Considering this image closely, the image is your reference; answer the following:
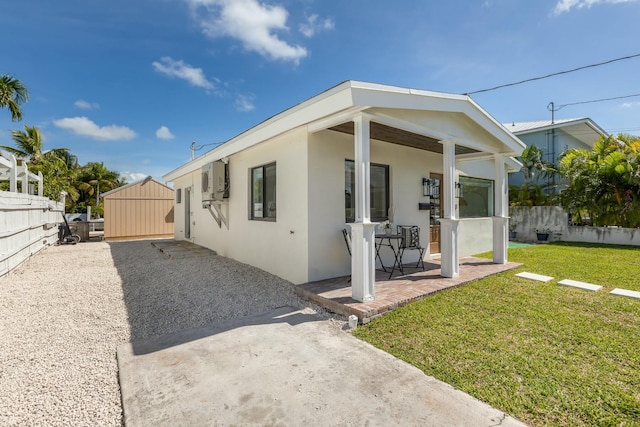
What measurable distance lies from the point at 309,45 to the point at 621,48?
332 inches

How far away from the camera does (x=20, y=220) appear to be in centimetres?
720

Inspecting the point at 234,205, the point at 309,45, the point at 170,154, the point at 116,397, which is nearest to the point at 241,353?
the point at 116,397

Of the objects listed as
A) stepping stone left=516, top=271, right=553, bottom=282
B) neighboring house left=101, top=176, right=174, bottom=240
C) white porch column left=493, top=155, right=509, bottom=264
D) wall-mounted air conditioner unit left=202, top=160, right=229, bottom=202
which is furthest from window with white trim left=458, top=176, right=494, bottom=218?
neighboring house left=101, top=176, right=174, bottom=240

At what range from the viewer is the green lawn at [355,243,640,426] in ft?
7.05

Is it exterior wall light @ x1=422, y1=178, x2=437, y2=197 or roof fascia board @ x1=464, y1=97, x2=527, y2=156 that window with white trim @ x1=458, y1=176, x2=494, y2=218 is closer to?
exterior wall light @ x1=422, y1=178, x2=437, y2=197

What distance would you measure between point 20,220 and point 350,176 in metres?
8.22

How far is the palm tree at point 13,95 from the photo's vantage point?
12691mm

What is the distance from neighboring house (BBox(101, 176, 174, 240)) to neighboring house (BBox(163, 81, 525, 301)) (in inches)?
309

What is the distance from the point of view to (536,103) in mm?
17203

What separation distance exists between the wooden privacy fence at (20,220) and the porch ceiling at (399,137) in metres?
7.06

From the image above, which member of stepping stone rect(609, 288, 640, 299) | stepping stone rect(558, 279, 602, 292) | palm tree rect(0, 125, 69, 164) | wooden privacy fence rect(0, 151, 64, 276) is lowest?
stepping stone rect(609, 288, 640, 299)

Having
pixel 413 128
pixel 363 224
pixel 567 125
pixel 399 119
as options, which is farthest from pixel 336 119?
pixel 567 125

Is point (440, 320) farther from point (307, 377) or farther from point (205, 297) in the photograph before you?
point (205, 297)

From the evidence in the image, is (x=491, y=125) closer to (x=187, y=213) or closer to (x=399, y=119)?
(x=399, y=119)
